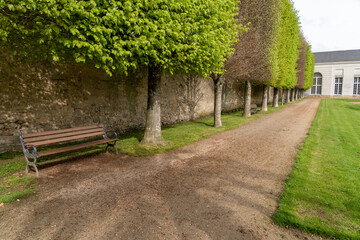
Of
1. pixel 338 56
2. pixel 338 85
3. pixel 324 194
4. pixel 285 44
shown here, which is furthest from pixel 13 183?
pixel 338 56

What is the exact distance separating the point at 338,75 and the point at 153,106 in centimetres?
6122

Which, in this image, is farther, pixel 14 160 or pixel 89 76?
pixel 89 76

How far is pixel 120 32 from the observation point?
16.2 ft

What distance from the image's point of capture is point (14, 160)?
5652 mm

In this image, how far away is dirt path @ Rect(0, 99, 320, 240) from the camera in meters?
2.83

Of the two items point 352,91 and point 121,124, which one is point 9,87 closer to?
point 121,124

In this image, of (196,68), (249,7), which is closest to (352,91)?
(249,7)

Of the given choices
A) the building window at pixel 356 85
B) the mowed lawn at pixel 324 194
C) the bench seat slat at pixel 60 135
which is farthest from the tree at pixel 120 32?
the building window at pixel 356 85

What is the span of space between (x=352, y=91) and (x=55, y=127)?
62761mm

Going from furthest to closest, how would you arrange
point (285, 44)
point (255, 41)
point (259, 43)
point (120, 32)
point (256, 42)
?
point (285, 44), point (259, 43), point (256, 42), point (255, 41), point (120, 32)

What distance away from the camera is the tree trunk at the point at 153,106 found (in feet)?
22.8

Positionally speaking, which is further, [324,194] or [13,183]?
[13,183]

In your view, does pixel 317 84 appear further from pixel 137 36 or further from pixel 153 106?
pixel 137 36

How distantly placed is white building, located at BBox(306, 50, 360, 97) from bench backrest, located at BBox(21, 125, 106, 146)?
202 feet
